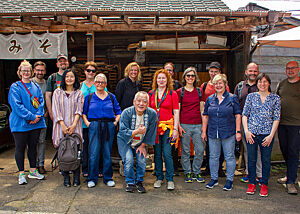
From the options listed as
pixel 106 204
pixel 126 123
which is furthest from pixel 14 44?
pixel 106 204

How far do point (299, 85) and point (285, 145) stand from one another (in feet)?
3.40

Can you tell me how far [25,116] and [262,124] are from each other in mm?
3845

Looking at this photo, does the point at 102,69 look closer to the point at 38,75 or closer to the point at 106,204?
the point at 38,75

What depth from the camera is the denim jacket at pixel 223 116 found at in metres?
4.34

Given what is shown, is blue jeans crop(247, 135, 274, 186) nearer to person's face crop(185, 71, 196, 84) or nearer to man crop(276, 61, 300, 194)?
man crop(276, 61, 300, 194)

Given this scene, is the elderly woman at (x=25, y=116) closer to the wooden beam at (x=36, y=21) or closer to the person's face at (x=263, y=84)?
the wooden beam at (x=36, y=21)

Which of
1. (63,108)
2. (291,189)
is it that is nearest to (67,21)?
(63,108)

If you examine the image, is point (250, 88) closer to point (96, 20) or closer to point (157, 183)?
point (157, 183)

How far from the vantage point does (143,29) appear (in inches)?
254

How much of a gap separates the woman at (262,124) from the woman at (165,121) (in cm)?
118

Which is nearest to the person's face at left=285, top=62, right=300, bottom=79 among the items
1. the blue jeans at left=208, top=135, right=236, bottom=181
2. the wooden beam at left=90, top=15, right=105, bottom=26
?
the blue jeans at left=208, top=135, right=236, bottom=181

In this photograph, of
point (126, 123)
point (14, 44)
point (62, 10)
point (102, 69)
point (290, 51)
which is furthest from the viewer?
point (102, 69)

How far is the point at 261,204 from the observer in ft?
12.9

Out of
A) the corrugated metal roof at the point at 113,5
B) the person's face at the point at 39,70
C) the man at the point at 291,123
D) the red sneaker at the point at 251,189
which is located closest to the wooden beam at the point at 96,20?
the corrugated metal roof at the point at 113,5
